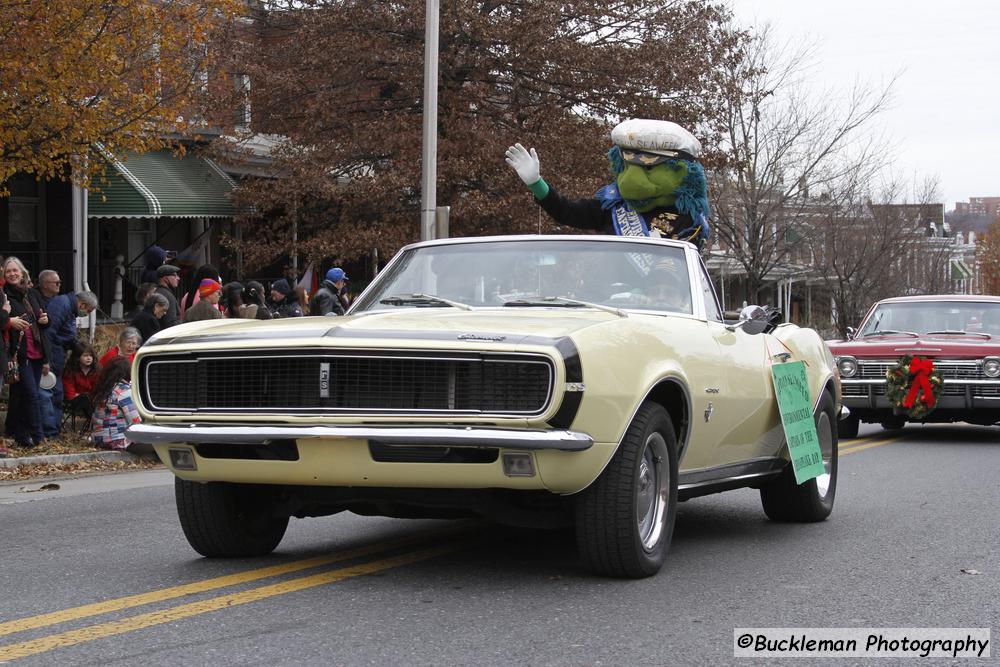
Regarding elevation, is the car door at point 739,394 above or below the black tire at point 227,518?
above

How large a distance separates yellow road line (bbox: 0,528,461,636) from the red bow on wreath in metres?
9.25

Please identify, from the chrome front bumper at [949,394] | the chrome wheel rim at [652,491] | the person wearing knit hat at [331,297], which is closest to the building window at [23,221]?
the person wearing knit hat at [331,297]

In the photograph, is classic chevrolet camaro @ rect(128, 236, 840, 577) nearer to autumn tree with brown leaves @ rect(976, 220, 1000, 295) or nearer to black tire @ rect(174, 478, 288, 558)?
black tire @ rect(174, 478, 288, 558)

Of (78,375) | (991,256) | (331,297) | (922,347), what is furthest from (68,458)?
(991,256)

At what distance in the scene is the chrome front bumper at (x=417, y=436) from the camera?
5.38 m

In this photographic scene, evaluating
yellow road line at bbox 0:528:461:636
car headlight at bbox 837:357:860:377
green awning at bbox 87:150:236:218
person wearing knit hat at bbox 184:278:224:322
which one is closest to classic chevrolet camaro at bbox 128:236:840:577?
yellow road line at bbox 0:528:461:636

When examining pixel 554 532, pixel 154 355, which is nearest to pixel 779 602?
pixel 554 532

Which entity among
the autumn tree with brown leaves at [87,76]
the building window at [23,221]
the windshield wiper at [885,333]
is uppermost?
the autumn tree with brown leaves at [87,76]

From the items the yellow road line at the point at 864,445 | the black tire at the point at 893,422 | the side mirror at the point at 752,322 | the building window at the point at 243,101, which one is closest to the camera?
the side mirror at the point at 752,322

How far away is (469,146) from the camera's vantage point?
22531 mm

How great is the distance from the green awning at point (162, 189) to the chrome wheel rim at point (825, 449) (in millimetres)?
13723

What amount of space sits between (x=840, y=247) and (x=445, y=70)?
20.9 m

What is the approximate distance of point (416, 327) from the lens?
580 centimetres

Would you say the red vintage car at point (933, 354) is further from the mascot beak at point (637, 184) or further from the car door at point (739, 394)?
the car door at point (739, 394)
